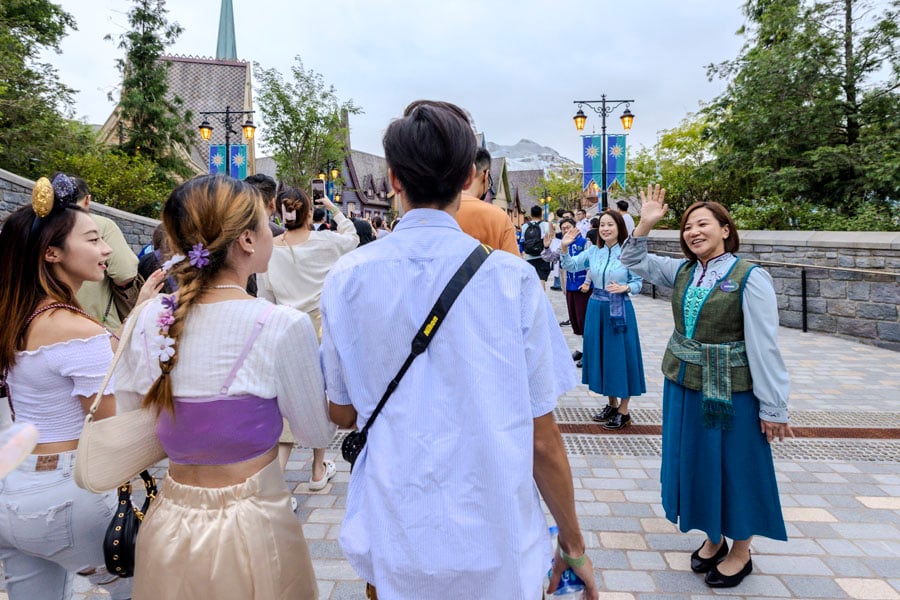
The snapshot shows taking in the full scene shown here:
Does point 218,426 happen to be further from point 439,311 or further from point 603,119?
point 603,119

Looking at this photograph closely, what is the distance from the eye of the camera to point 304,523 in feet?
11.8

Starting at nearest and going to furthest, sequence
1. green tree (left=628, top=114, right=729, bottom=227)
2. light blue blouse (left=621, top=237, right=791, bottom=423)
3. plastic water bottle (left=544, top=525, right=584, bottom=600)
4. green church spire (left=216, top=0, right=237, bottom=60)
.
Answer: plastic water bottle (left=544, top=525, right=584, bottom=600) < light blue blouse (left=621, top=237, right=791, bottom=423) < green tree (left=628, top=114, right=729, bottom=227) < green church spire (left=216, top=0, right=237, bottom=60)

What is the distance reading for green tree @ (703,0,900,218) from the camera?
12953 millimetres

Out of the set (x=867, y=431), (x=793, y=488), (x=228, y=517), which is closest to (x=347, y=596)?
(x=228, y=517)

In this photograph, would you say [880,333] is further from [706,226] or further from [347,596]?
[347,596]

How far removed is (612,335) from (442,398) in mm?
4293

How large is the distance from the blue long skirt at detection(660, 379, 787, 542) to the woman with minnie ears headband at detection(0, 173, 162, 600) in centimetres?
267

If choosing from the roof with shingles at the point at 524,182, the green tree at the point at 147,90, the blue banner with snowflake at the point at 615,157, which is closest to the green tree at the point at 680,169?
the blue banner with snowflake at the point at 615,157

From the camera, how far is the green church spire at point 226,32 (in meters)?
62.3

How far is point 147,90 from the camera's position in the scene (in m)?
20.8

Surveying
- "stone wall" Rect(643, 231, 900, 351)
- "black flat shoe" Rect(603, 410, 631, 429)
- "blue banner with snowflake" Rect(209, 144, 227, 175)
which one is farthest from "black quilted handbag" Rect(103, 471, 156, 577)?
"blue banner with snowflake" Rect(209, 144, 227, 175)

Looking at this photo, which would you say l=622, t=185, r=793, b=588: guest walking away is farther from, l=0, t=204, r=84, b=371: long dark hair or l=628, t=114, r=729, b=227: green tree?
l=628, t=114, r=729, b=227: green tree

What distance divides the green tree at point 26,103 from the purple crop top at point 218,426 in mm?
14132

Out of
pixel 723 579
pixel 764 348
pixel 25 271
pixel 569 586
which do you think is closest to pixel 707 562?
pixel 723 579
